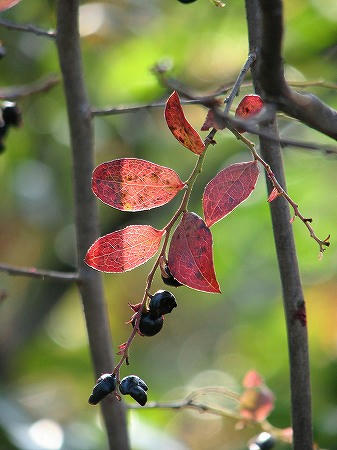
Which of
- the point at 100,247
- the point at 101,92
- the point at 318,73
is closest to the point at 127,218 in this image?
the point at 101,92

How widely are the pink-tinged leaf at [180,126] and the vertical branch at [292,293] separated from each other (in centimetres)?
12

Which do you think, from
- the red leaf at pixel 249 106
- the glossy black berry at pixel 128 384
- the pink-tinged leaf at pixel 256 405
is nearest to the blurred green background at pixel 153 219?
the pink-tinged leaf at pixel 256 405

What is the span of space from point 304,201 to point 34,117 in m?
0.81

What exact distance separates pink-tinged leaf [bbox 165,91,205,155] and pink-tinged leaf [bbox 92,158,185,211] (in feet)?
0.09

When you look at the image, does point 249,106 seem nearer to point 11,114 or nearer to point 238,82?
point 238,82

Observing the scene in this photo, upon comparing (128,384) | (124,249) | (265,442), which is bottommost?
(265,442)

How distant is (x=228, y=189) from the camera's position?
522 millimetres

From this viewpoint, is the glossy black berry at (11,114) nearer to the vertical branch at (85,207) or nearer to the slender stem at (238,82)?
the vertical branch at (85,207)

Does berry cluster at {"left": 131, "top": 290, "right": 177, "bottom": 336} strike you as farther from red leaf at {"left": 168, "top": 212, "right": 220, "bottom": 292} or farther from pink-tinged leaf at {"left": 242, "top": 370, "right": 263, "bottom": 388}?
pink-tinged leaf at {"left": 242, "top": 370, "right": 263, "bottom": 388}

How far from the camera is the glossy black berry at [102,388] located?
1.70 feet

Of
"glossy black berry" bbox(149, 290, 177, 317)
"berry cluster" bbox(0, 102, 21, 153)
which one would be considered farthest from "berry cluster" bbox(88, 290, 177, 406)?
"berry cluster" bbox(0, 102, 21, 153)

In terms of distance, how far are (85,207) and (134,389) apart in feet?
0.90

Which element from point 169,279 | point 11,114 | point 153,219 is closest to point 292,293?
point 169,279

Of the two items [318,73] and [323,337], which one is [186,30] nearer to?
[318,73]
